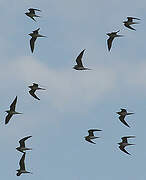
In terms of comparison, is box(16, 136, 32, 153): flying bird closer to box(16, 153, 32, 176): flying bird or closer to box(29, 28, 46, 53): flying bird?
box(16, 153, 32, 176): flying bird

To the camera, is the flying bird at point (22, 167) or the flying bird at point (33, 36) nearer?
the flying bird at point (33, 36)

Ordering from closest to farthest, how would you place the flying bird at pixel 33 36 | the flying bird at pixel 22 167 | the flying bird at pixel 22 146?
the flying bird at pixel 22 146
the flying bird at pixel 33 36
the flying bird at pixel 22 167

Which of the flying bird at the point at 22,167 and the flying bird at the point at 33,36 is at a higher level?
the flying bird at the point at 33,36

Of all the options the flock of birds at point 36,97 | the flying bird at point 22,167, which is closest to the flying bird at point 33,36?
the flock of birds at point 36,97

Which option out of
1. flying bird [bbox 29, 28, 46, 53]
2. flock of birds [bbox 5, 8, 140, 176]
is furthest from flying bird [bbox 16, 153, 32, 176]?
flying bird [bbox 29, 28, 46, 53]

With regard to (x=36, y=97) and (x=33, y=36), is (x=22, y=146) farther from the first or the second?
(x=33, y=36)

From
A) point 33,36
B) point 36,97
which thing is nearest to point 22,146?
point 36,97

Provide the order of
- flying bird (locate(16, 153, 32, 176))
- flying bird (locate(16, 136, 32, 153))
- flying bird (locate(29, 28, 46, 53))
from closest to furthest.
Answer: flying bird (locate(16, 136, 32, 153))
flying bird (locate(29, 28, 46, 53))
flying bird (locate(16, 153, 32, 176))

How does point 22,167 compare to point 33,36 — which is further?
point 22,167

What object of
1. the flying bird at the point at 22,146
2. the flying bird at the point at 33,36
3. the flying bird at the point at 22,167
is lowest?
the flying bird at the point at 22,167

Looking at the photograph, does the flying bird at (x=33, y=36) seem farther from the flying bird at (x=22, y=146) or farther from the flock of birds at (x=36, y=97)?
the flying bird at (x=22, y=146)

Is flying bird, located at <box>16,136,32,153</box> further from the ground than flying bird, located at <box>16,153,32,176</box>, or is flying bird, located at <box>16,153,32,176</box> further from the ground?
flying bird, located at <box>16,136,32,153</box>

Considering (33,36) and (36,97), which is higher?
(33,36)

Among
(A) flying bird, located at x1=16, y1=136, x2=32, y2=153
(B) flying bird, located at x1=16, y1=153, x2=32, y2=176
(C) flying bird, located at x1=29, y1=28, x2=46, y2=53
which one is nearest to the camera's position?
(A) flying bird, located at x1=16, y1=136, x2=32, y2=153
